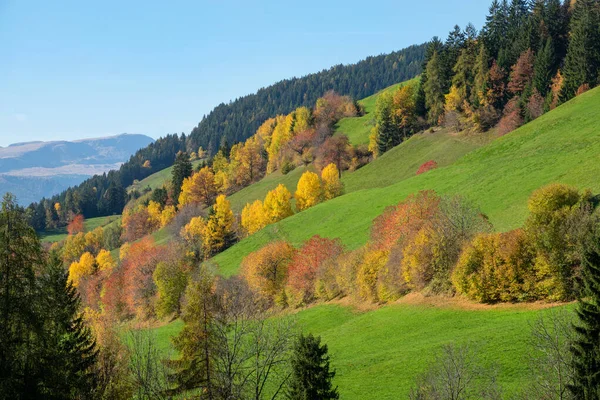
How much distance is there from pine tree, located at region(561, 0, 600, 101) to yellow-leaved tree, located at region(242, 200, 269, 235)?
67.9 metres

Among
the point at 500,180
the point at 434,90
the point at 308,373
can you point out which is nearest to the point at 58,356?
the point at 308,373

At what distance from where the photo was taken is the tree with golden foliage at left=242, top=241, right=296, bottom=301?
8269 cm

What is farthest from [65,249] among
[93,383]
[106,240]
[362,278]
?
[93,383]

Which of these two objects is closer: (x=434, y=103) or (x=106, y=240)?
(x=434, y=103)

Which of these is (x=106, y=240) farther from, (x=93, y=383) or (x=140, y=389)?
(x=140, y=389)

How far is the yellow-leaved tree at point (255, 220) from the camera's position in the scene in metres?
120

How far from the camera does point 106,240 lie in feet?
610

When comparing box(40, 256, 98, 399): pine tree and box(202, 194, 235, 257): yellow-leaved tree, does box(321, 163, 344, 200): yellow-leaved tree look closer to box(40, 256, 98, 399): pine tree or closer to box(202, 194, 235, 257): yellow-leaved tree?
box(202, 194, 235, 257): yellow-leaved tree

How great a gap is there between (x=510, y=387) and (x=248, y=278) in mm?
54996

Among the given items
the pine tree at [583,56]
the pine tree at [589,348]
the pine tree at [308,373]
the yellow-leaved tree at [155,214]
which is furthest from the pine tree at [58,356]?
the yellow-leaved tree at [155,214]

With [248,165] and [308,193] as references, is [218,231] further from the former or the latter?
[248,165]

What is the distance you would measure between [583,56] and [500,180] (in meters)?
44.9

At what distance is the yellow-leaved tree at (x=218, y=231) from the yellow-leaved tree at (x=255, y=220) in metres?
3.74

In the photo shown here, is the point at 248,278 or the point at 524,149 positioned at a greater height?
the point at 524,149
